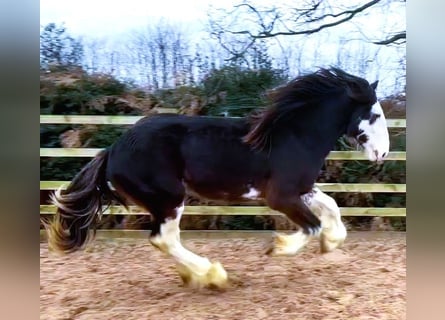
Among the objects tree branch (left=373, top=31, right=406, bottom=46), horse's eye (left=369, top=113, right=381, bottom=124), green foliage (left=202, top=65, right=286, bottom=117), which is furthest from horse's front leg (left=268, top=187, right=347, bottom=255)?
tree branch (left=373, top=31, right=406, bottom=46)

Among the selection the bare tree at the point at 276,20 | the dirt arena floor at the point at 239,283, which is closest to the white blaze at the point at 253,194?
the dirt arena floor at the point at 239,283

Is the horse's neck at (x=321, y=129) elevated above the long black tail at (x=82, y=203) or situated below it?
above

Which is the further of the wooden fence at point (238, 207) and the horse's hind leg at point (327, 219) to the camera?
the horse's hind leg at point (327, 219)

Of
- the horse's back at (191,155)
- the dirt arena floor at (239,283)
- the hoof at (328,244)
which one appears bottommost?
the dirt arena floor at (239,283)

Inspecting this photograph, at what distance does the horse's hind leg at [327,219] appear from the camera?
3.17 meters

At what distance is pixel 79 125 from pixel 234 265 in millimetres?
1128

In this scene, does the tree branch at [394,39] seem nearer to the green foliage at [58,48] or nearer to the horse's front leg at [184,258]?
the horse's front leg at [184,258]

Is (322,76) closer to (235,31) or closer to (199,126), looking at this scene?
(235,31)

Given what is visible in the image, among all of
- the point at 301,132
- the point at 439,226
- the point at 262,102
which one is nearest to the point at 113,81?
the point at 262,102

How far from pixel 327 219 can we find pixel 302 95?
698 millimetres

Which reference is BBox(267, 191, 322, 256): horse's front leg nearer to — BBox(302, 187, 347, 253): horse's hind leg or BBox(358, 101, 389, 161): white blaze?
BBox(302, 187, 347, 253): horse's hind leg

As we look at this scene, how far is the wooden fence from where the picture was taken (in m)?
3.05

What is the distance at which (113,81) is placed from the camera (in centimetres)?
309

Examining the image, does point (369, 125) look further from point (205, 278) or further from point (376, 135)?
point (205, 278)
